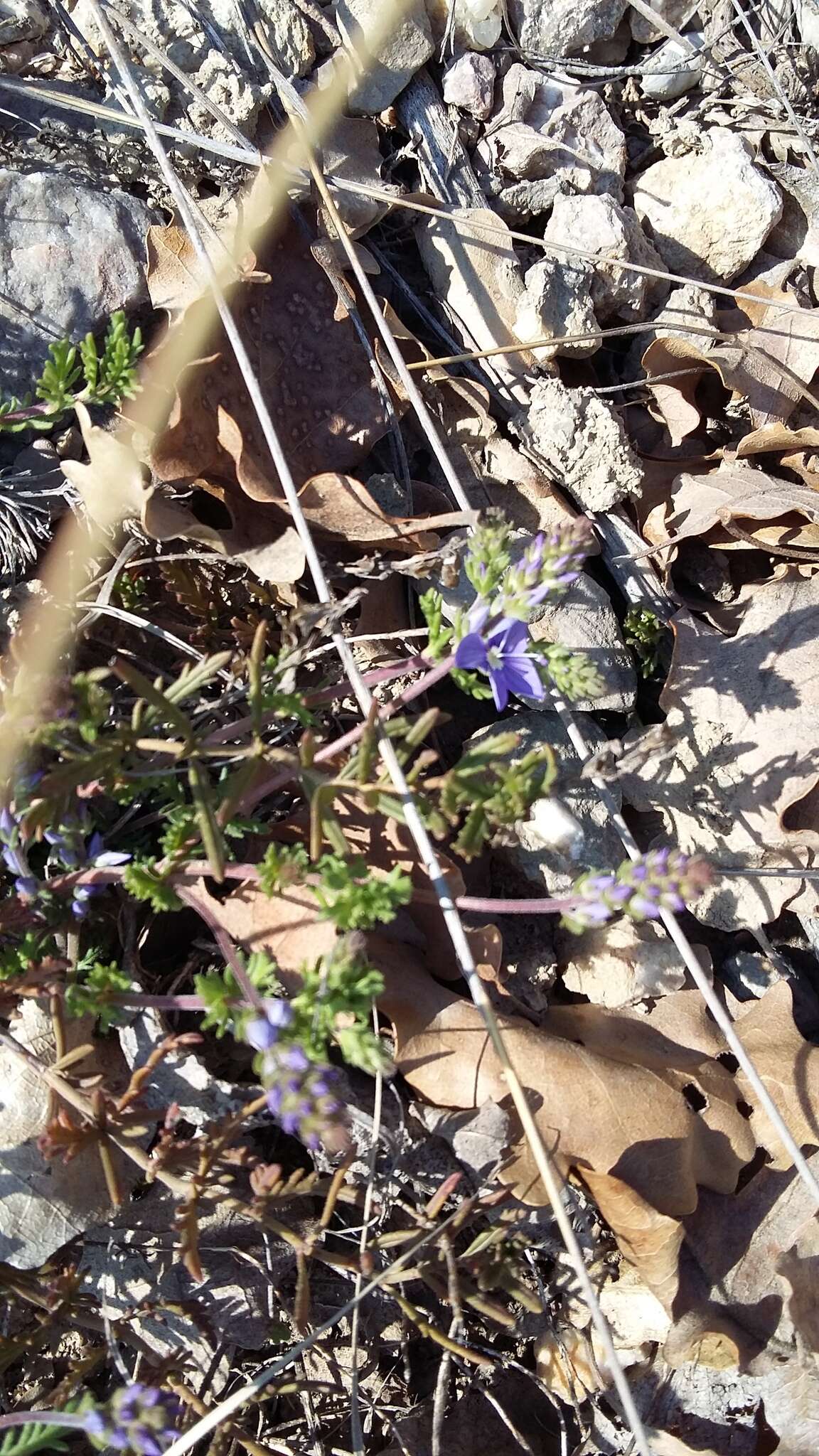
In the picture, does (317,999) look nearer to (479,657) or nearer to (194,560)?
(479,657)

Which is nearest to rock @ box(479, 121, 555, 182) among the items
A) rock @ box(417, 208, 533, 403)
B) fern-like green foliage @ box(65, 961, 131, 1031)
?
rock @ box(417, 208, 533, 403)

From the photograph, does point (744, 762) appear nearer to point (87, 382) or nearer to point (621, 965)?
point (621, 965)

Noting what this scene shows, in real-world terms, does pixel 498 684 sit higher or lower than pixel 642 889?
higher

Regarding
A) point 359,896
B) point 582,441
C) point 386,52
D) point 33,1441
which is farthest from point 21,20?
point 33,1441

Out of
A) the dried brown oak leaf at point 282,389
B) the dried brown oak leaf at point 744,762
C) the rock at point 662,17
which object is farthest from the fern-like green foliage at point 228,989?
the rock at point 662,17

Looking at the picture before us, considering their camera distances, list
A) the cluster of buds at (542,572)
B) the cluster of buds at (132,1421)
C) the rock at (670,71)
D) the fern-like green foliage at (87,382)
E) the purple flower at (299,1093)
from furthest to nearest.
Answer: the rock at (670,71) → the fern-like green foliage at (87,382) → the cluster of buds at (542,572) → the cluster of buds at (132,1421) → the purple flower at (299,1093)

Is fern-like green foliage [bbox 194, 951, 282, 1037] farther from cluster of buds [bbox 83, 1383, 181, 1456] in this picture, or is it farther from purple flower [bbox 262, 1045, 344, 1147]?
cluster of buds [bbox 83, 1383, 181, 1456]

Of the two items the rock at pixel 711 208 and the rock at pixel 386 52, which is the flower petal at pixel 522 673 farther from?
the rock at pixel 386 52
